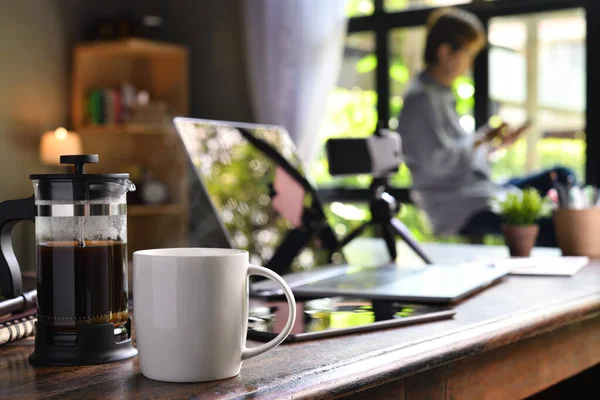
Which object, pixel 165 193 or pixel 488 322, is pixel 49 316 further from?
pixel 165 193

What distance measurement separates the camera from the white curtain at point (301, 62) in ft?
14.2

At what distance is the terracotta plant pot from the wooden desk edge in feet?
2.04

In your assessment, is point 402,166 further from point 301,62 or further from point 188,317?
point 188,317

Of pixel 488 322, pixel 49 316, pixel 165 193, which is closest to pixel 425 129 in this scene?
pixel 165 193

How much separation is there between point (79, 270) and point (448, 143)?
3103 millimetres

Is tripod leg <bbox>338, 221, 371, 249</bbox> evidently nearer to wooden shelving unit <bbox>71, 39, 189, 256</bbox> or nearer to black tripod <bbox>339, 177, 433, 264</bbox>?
black tripod <bbox>339, 177, 433, 264</bbox>

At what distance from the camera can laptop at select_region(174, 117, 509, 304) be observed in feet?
3.69

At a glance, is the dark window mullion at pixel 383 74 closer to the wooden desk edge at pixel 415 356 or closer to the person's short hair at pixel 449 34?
the person's short hair at pixel 449 34

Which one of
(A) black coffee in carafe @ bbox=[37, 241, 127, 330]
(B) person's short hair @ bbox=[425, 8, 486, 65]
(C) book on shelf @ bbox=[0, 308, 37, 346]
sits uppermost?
(B) person's short hair @ bbox=[425, 8, 486, 65]

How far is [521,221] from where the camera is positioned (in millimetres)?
1720

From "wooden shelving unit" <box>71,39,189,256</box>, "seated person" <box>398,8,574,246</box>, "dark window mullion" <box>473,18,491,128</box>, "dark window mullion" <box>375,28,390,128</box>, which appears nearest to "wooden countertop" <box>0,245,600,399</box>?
"seated person" <box>398,8,574,246</box>

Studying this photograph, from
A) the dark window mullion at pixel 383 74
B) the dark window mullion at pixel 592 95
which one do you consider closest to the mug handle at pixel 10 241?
the dark window mullion at pixel 592 95

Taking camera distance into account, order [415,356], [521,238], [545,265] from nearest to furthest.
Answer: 1. [415,356]
2. [545,265]
3. [521,238]

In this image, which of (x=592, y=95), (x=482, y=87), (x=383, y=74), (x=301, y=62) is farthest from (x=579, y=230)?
(x=301, y=62)
